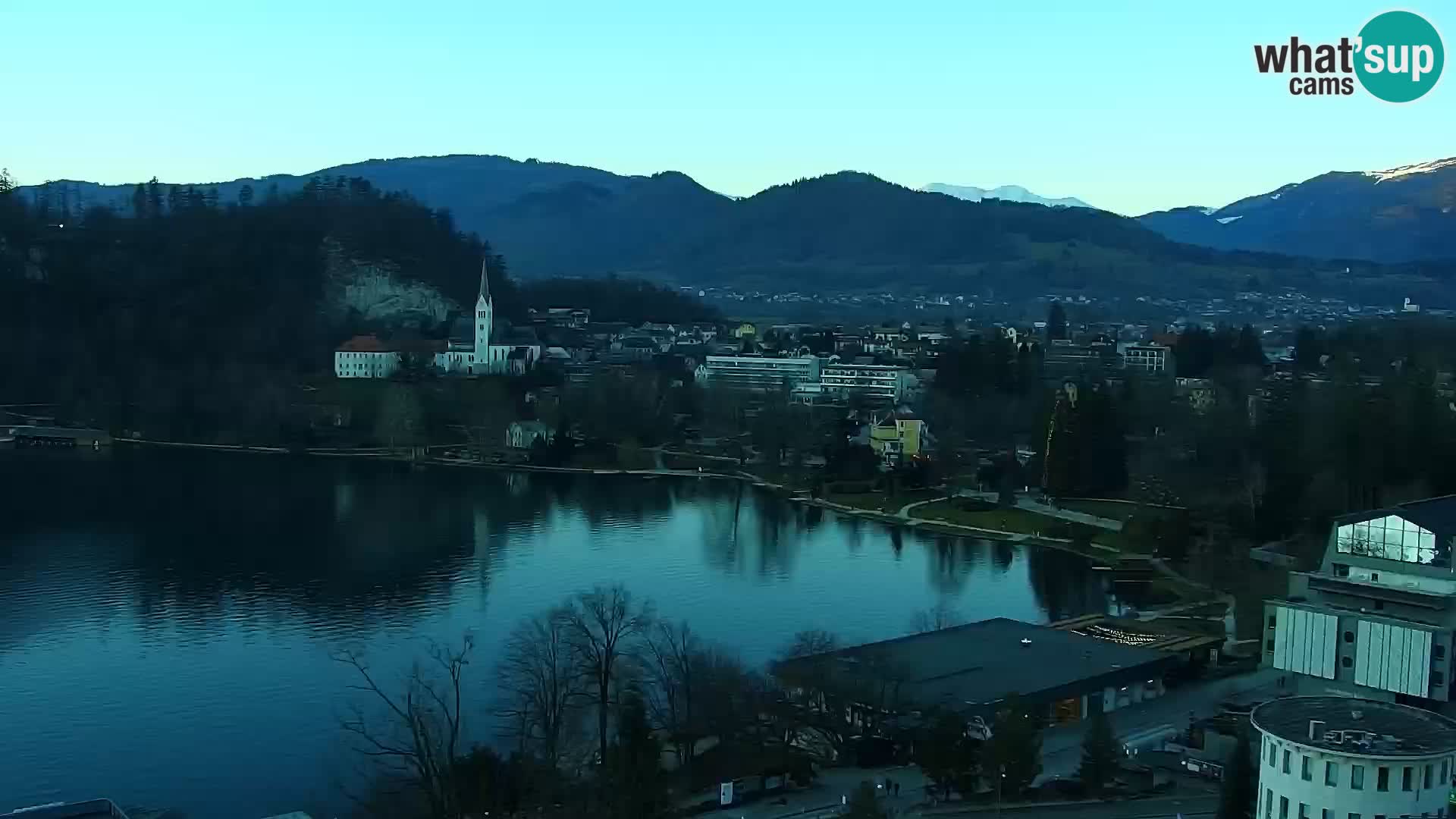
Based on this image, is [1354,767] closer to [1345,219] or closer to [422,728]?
[422,728]

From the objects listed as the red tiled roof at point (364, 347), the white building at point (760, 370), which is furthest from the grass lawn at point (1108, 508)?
the red tiled roof at point (364, 347)

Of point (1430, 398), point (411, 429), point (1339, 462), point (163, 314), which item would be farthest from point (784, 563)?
point (163, 314)

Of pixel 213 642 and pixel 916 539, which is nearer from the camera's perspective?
pixel 213 642

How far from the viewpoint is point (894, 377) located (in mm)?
24594

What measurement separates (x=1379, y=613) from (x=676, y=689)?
12.8 feet

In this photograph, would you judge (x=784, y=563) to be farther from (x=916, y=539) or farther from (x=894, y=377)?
(x=894, y=377)

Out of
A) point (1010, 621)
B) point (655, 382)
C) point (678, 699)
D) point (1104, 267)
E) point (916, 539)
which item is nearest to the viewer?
point (678, 699)

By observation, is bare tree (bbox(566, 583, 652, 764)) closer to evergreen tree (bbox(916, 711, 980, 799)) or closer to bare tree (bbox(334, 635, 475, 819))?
bare tree (bbox(334, 635, 475, 819))

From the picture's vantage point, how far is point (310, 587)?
11.5 m

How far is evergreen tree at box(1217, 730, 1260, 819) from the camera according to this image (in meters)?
5.67

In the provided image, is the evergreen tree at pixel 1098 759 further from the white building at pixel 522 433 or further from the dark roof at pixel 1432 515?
the white building at pixel 522 433

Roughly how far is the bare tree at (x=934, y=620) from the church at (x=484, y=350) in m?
15.2

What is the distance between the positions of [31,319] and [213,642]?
1868 cm

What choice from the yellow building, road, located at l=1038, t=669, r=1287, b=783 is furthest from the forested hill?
road, located at l=1038, t=669, r=1287, b=783
